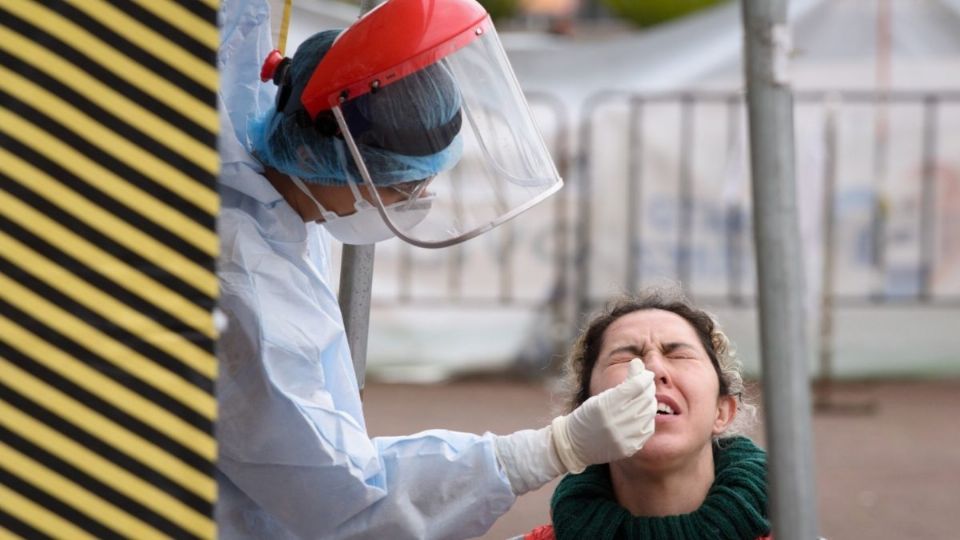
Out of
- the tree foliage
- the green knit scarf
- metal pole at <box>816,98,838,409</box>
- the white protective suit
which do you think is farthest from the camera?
the tree foliage

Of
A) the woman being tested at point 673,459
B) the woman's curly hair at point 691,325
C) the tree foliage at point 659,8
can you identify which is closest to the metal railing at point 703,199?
the woman's curly hair at point 691,325

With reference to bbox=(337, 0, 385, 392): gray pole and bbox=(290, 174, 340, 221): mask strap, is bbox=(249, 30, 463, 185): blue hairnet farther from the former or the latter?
bbox=(337, 0, 385, 392): gray pole

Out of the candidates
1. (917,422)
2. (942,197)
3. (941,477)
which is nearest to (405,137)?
(941,477)

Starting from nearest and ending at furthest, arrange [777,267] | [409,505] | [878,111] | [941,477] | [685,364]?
1. [777,267]
2. [409,505]
3. [685,364]
4. [941,477]
5. [878,111]

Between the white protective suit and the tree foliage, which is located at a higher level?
the tree foliage

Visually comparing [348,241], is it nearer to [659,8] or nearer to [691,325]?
[691,325]

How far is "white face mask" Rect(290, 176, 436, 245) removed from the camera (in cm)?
244

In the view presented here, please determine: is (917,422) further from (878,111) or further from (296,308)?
(296,308)

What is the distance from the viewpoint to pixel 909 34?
9.30m

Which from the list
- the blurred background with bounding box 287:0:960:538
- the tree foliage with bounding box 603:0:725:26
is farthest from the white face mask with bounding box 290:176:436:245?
the tree foliage with bounding box 603:0:725:26

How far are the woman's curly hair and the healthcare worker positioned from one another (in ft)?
1.11

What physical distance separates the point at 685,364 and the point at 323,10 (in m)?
6.19

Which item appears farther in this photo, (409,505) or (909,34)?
(909,34)

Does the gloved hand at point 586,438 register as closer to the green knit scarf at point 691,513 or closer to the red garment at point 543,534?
the green knit scarf at point 691,513
